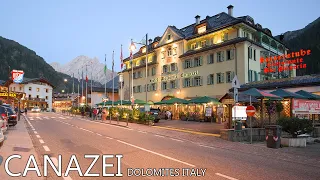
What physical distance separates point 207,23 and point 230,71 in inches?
355

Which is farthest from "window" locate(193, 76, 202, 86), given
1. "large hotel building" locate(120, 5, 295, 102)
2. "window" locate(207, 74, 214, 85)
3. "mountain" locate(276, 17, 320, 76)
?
"mountain" locate(276, 17, 320, 76)

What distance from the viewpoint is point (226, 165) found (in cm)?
878

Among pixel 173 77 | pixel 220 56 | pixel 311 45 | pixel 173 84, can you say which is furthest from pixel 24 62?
pixel 220 56

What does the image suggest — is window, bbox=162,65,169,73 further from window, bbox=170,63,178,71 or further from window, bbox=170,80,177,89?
window, bbox=170,80,177,89

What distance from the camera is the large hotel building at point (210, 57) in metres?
35.4

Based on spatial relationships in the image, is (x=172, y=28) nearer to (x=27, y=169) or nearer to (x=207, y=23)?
(x=207, y=23)

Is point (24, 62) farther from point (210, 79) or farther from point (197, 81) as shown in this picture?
point (210, 79)

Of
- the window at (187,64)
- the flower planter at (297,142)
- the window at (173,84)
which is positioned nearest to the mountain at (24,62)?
the window at (173,84)

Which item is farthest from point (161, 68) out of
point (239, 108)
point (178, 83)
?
point (239, 108)

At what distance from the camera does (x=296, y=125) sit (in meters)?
14.0

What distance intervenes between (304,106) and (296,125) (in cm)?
436

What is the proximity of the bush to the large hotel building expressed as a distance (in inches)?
743

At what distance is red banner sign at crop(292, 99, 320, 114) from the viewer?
17312 mm

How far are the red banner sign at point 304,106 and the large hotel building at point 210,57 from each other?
16.4 meters
